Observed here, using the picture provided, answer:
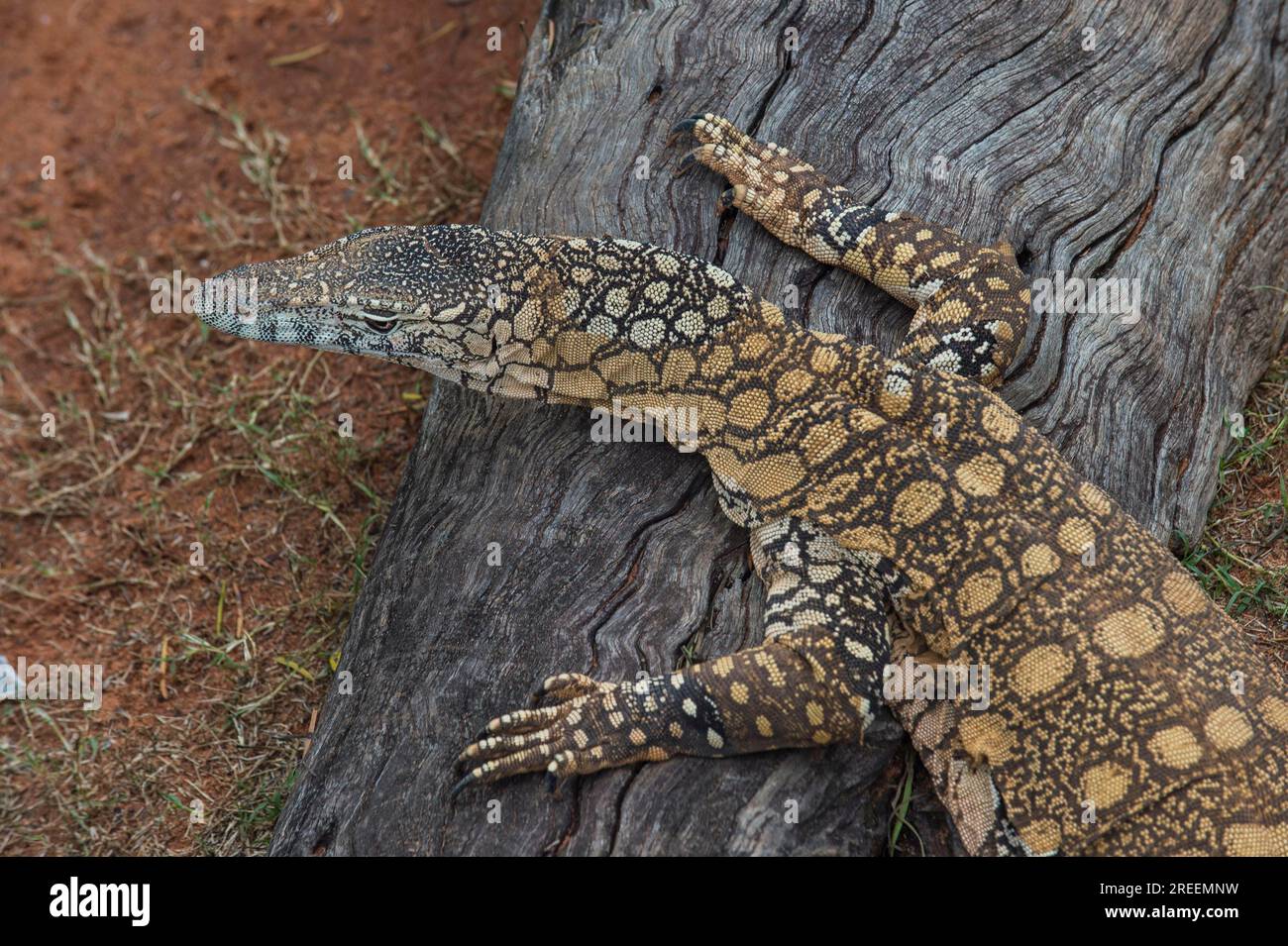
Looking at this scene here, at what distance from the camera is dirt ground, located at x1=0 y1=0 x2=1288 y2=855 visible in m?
5.77

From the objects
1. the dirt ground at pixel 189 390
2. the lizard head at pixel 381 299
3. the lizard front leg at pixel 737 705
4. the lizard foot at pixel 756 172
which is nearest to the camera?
the lizard front leg at pixel 737 705

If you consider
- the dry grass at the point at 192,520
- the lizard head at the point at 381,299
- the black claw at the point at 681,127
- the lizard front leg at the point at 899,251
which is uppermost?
the black claw at the point at 681,127

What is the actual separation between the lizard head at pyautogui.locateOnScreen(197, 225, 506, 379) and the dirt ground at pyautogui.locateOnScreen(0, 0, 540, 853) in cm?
192

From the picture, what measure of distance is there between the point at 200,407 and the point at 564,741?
13.6ft

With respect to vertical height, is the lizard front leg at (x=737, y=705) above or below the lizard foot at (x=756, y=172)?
below

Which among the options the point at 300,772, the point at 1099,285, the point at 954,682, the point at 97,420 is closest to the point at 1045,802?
the point at 954,682

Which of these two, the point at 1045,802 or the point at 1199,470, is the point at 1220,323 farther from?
the point at 1045,802

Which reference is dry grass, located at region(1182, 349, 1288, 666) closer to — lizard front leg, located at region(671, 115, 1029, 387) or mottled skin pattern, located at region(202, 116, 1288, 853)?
mottled skin pattern, located at region(202, 116, 1288, 853)

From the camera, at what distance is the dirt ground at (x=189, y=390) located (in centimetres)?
587

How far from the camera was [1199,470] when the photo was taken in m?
5.65

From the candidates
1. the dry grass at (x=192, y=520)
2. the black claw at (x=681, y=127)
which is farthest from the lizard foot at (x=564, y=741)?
the black claw at (x=681, y=127)

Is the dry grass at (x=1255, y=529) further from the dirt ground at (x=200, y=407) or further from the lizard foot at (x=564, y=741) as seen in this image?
the lizard foot at (x=564, y=741)

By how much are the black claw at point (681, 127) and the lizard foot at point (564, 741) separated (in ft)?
9.93

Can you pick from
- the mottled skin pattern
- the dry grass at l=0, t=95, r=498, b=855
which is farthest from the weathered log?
the dry grass at l=0, t=95, r=498, b=855
